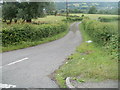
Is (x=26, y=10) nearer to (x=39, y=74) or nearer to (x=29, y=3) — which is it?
(x=29, y=3)

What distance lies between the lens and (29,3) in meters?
26.4

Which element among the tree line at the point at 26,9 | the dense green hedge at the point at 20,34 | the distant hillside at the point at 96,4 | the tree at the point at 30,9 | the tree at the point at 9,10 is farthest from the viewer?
the tree at the point at 9,10

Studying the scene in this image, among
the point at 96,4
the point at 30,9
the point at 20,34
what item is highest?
the point at 96,4

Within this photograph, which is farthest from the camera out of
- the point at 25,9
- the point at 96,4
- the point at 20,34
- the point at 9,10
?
the point at 96,4

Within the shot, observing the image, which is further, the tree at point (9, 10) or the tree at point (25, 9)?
the tree at point (9, 10)

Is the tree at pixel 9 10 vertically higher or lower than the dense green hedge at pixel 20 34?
higher

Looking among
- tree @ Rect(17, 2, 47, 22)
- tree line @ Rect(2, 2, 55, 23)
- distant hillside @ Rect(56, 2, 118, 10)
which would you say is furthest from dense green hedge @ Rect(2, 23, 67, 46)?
tree line @ Rect(2, 2, 55, 23)

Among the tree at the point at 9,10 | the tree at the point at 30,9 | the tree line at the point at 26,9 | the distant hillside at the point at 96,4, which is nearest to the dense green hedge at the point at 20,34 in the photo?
the distant hillside at the point at 96,4

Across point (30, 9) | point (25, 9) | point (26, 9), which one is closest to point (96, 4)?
point (30, 9)

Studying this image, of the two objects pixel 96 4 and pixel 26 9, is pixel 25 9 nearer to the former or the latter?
pixel 26 9

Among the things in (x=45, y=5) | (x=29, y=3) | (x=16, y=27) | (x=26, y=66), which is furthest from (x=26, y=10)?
(x=26, y=66)

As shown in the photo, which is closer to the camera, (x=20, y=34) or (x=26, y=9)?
(x=20, y=34)

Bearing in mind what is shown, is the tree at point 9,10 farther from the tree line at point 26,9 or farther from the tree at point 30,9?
the tree at point 30,9

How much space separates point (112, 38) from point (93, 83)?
680cm
